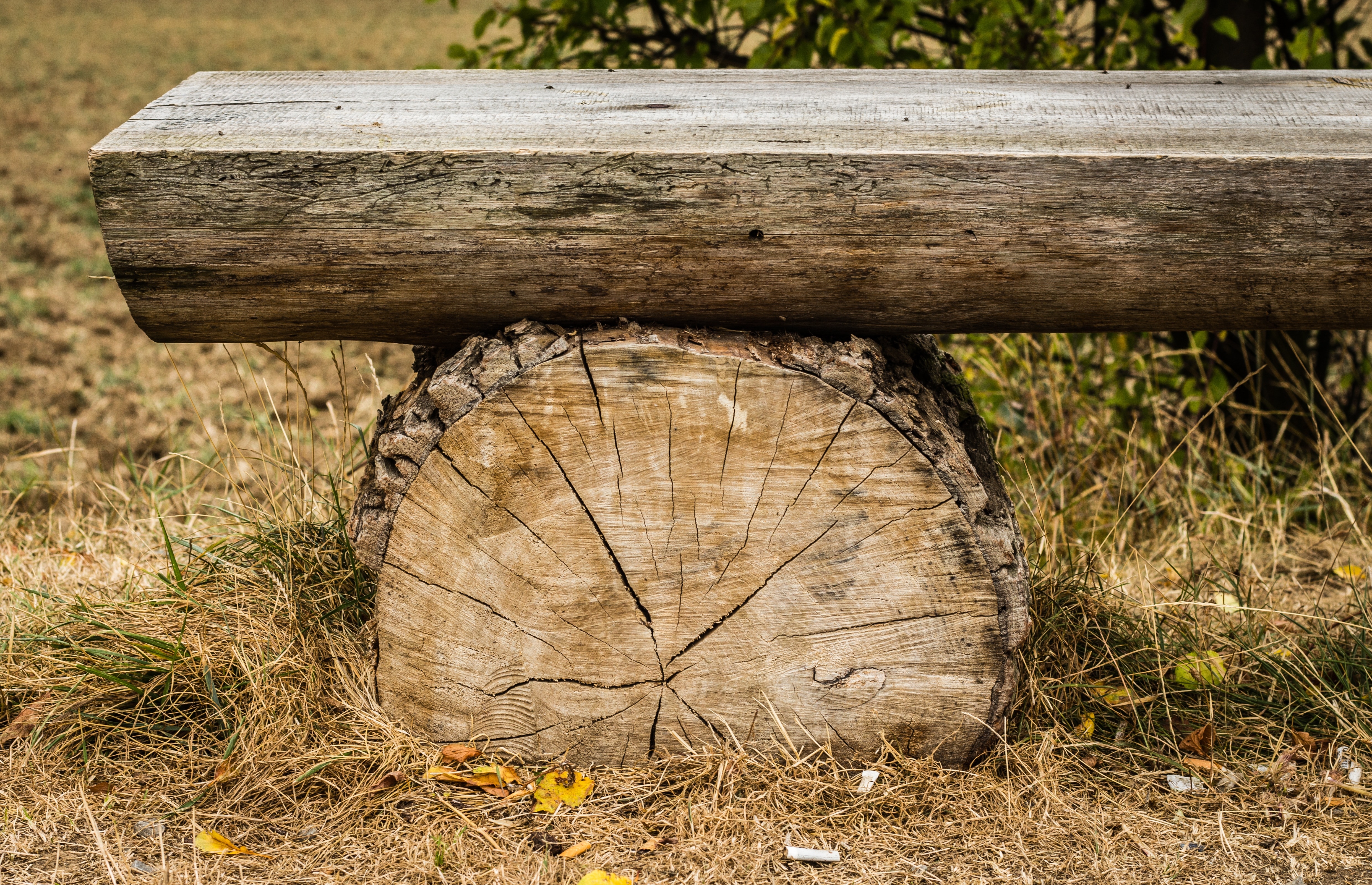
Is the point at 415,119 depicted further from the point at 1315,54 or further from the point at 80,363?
the point at 80,363

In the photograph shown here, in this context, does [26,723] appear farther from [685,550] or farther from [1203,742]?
[1203,742]

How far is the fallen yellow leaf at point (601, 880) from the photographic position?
72.1 inches

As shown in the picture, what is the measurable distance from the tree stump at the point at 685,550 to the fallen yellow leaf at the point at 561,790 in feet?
0.20

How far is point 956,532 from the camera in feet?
6.44

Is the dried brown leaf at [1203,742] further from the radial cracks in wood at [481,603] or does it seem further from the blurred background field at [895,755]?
the radial cracks in wood at [481,603]

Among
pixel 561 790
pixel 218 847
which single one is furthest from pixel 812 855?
pixel 218 847

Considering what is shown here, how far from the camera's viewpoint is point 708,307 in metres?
1.92

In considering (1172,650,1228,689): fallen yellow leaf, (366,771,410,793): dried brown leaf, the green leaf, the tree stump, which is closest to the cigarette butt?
the tree stump

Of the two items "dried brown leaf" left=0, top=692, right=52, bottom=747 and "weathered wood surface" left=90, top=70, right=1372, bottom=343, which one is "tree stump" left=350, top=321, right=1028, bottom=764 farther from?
"dried brown leaf" left=0, top=692, right=52, bottom=747

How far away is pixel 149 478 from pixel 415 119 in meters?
2.66

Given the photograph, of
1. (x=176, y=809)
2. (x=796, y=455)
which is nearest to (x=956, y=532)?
(x=796, y=455)

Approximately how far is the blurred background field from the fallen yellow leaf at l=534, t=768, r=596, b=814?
37 millimetres

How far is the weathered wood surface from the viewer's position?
5.86 feet

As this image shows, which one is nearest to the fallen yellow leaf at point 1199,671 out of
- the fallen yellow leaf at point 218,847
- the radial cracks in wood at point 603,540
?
the radial cracks in wood at point 603,540
